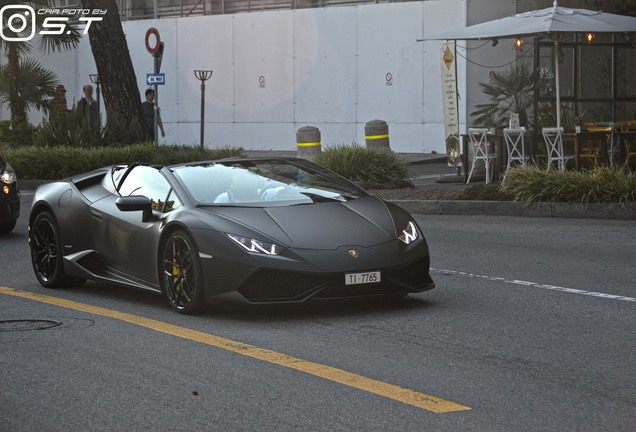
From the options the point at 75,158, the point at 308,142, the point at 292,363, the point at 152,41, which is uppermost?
the point at 152,41

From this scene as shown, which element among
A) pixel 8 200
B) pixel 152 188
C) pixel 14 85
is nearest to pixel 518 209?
pixel 8 200

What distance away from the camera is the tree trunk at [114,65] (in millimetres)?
27578

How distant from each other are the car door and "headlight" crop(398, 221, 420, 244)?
175 cm

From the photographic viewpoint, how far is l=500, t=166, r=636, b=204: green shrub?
1716cm

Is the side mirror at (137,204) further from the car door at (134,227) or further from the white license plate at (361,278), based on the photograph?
the white license plate at (361,278)

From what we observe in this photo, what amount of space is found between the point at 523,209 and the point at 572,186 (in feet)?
2.40

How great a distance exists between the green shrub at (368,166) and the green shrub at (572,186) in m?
3.54

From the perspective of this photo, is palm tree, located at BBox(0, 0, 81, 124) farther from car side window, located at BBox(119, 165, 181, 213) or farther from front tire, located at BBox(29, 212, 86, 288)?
car side window, located at BBox(119, 165, 181, 213)

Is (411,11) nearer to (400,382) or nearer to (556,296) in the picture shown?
(556,296)

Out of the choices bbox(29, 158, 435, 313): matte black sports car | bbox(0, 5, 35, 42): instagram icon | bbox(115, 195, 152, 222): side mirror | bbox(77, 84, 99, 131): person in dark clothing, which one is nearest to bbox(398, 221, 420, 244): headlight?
bbox(29, 158, 435, 313): matte black sports car

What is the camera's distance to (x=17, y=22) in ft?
108

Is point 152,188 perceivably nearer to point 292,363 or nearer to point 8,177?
point 292,363

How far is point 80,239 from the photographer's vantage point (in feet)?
36.0

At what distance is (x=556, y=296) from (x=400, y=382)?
3.40 meters
